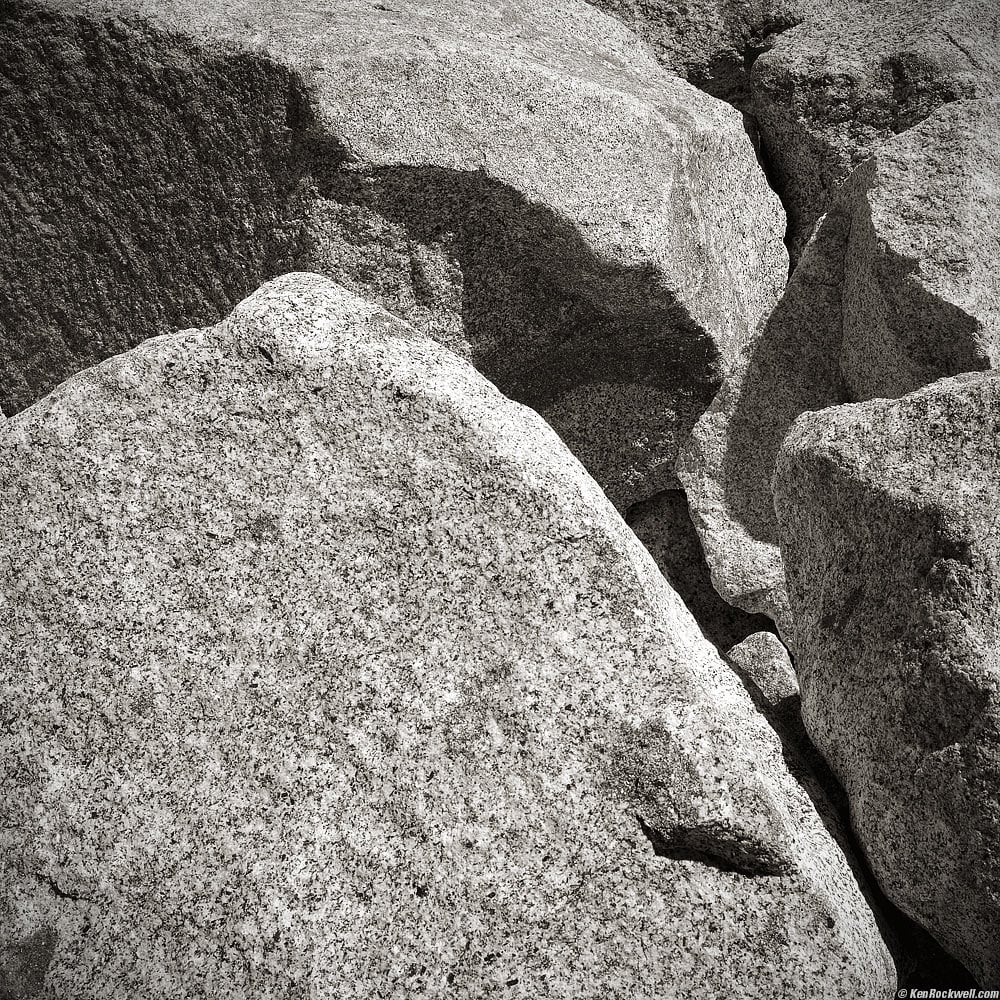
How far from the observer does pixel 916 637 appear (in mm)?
1101

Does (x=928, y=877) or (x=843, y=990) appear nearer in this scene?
(x=843, y=990)

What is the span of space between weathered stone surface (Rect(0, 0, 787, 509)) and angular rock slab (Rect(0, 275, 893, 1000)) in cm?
41

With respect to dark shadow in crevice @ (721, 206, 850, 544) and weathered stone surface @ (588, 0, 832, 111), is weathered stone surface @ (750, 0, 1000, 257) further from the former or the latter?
dark shadow in crevice @ (721, 206, 850, 544)

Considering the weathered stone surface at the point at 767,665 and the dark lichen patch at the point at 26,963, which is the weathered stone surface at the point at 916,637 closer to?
the weathered stone surface at the point at 767,665

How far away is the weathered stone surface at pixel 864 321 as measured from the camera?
1455 mm

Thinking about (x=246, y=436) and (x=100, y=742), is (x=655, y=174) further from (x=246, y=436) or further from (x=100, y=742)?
(x=100, y=742)

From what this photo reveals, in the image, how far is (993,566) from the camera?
1078 mm

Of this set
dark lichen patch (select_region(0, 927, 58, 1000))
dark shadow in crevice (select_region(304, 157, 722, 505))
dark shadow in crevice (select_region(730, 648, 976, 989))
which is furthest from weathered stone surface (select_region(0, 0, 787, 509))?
dark lichen patch (select_region(0, 927, 58, 1000))

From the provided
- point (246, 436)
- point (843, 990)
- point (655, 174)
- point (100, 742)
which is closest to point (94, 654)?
point (100, 742)

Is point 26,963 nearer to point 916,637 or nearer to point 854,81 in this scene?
point 916,637

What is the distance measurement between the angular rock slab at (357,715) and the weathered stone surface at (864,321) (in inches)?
19.9

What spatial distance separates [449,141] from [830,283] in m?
0.77

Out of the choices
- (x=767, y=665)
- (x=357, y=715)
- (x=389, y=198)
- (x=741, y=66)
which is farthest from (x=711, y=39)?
(x=357, y=715)

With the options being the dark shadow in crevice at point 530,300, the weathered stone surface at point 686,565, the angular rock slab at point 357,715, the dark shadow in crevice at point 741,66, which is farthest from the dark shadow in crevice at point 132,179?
the dark shadow in crevice at point 741,66
